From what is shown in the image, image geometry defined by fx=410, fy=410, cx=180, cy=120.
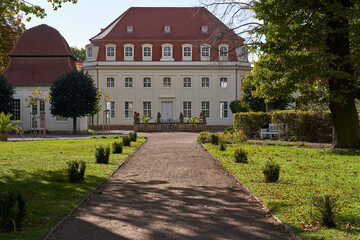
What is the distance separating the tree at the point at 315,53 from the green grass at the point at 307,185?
6.82 ft

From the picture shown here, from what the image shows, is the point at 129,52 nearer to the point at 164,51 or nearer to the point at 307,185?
the point at 164,51

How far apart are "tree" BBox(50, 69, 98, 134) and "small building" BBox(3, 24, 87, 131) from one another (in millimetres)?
3217

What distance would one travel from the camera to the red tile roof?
46.9 meters

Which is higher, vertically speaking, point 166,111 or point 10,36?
point 10,36

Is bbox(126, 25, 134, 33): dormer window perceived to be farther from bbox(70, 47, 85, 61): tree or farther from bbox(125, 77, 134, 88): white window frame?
bbox(70, 47, 85, 61): tree

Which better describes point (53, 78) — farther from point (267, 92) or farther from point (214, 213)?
point (214, 213)

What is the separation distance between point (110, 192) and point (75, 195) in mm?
816

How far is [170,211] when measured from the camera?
269 inches

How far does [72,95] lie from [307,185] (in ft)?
91.6

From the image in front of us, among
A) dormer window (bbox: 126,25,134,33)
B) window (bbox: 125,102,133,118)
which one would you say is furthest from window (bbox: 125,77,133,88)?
dormer window (bbox: 126,25,134,33)

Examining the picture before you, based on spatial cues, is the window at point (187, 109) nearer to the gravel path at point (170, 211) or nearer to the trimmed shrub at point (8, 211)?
the gravel path at point (170, 211)

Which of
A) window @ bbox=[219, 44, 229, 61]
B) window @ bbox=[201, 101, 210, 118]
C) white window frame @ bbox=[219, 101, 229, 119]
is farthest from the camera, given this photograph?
window @ bbox=[201, 101, 210, 118]

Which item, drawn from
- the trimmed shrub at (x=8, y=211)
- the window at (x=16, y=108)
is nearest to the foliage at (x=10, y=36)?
the window at (x=16, y=108)

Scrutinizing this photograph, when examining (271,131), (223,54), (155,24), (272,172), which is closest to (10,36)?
(155,24)
